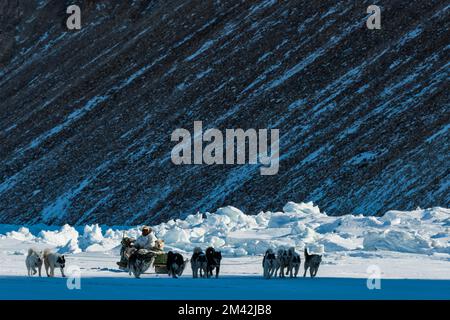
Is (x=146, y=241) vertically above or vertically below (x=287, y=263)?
above

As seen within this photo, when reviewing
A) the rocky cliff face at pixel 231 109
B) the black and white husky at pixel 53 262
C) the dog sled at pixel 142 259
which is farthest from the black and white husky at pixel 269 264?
the rocky cliff face at pixel 231 109

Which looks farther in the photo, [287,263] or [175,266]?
[287,263]

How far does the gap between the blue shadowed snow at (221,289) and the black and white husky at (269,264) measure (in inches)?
7.8

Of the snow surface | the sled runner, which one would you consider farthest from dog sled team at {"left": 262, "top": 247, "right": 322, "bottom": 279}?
the sled runner

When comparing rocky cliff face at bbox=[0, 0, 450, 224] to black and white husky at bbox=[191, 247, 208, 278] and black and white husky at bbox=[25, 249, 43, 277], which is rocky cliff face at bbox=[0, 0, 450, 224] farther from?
black and white husky at bbox=[25, 249, 43, 277]

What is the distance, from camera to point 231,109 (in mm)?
59375

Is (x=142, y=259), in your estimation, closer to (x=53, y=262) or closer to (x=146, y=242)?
(x=146, y=242)

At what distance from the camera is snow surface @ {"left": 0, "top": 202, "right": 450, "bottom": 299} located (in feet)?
48.9

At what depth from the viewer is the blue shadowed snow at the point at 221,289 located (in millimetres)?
14055

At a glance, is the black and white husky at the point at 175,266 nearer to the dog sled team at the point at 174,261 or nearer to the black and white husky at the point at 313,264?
the dog sled team at the point at 174,261

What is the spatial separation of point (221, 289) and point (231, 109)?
44239 mm

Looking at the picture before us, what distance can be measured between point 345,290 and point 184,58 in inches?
1987

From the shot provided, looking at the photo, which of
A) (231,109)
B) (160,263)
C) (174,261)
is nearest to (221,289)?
(174,261)

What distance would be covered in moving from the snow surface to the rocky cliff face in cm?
1969
